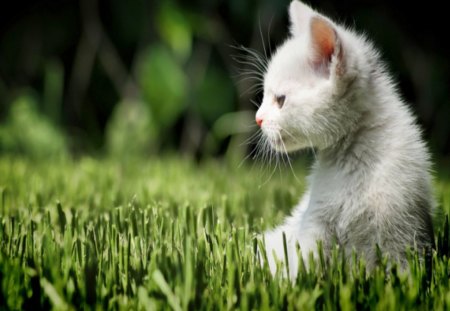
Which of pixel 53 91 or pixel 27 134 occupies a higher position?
pixel 53 91

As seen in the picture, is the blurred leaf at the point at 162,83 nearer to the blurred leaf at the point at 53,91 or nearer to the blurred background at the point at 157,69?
the blurred background at the point at 157,69

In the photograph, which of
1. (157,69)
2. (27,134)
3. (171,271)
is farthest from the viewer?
(27,134)

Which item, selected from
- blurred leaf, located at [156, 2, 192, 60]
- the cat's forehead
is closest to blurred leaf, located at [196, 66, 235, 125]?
blurred leaf, located at [156, 2, 192, 60]

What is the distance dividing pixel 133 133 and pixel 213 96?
0.54 m

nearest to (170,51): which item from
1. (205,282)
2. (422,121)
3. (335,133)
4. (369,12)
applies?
(369,12)

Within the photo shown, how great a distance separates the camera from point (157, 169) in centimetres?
322

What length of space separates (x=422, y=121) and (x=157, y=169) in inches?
→ 72.0

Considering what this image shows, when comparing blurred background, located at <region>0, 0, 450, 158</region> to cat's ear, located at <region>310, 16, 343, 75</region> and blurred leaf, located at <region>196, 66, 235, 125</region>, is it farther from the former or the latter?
cat's ear, located at <region>310, 16, 343, 75</region>

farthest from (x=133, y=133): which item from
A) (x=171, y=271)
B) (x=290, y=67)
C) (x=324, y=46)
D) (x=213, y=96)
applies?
(x=171, y=271)

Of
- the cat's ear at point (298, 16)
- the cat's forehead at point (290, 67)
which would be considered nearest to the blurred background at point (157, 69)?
the cat's ear at point (298, 16)

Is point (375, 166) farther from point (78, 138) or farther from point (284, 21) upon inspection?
point (78, 138)

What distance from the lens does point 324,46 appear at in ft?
5.47

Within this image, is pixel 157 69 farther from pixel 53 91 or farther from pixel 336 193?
pixel 336 193

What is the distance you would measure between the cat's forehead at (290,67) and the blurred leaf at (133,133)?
2.13m
